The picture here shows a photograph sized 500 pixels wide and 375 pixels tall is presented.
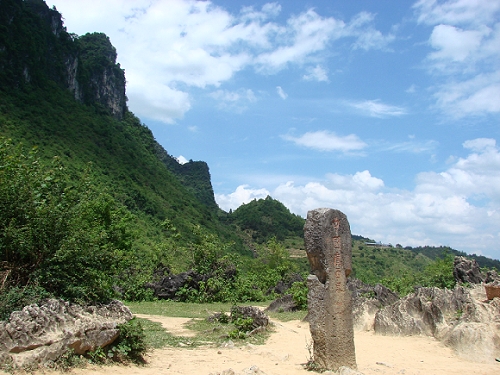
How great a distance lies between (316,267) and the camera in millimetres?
6301

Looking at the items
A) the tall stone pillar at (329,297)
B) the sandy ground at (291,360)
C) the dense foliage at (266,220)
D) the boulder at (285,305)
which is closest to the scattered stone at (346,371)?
the tall stone pillar at (329,297)

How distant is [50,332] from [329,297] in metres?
3.92

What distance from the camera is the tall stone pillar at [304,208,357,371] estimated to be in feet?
20.1

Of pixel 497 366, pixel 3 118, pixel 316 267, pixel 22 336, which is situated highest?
pixel 3 118

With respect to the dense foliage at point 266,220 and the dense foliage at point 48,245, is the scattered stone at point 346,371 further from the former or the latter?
the dense foliage at point 266,220

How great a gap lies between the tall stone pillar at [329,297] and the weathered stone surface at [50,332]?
10.1 ft

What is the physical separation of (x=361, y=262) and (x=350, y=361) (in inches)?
2440

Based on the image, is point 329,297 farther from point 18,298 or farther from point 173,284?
point 173,284

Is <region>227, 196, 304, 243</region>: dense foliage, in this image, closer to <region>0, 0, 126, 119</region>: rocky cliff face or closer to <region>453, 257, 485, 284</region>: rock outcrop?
<region>0, 0, 126, 119</region>: rocky cliff face

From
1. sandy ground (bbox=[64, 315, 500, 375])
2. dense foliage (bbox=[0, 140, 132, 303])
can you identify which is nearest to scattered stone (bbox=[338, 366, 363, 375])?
sandy ground (bbox=[64, 315, 500, 375])

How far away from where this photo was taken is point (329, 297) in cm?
614

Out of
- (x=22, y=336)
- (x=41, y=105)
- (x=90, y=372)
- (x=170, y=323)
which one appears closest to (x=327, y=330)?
(x=90, y=372)

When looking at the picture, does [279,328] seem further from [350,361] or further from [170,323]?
[350,361]

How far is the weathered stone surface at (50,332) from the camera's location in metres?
5.30
